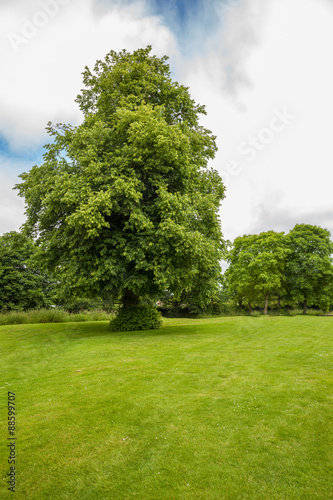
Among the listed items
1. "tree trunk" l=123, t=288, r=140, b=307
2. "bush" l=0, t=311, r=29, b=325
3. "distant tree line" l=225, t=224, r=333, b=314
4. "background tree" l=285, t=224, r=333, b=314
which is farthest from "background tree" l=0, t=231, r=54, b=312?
"background tree" l=285, t=224, r=333, b=314

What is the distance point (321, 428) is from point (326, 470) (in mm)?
1177

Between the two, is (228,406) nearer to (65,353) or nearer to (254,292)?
(65,353)

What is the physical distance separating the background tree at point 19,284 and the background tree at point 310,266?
126 feet

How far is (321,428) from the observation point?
4895 mm

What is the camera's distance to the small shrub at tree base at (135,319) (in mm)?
18516

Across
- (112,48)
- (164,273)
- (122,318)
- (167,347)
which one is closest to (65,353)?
(167,347)

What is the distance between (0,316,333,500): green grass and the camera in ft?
12.0

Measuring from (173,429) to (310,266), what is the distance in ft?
152

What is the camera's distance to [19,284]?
40.6m

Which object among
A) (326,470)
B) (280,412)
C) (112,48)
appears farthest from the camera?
(112,48)

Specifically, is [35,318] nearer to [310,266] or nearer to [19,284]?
[19,284]

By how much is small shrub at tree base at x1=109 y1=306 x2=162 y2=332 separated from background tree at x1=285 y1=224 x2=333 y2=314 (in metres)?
33.0

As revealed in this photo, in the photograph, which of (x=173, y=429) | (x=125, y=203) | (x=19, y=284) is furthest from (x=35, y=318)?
(x=173, y=429)

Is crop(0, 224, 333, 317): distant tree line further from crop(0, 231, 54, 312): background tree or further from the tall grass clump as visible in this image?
the tall grass clump
